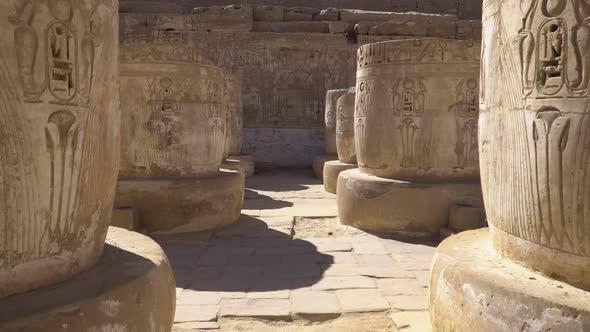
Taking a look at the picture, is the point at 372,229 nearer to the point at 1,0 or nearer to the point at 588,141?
the point at 588,141

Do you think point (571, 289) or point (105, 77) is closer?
point (571, 289)

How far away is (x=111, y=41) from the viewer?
217cm

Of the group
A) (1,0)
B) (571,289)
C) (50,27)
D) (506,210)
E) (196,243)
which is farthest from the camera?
(196,243)

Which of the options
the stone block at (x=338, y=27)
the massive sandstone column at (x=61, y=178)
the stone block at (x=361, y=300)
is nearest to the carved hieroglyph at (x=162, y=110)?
the stone block at (x=361, y=300)

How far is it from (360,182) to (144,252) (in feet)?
10.8

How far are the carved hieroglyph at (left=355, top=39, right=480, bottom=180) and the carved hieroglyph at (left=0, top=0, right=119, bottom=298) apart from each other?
3.59 metres

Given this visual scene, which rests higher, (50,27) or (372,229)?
(50,27)

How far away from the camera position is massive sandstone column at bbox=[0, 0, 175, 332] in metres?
1.64

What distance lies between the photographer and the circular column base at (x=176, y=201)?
5.04 metres

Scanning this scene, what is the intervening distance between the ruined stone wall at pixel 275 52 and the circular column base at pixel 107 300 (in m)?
11.8

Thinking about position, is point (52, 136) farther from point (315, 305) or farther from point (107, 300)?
point (315, 305)

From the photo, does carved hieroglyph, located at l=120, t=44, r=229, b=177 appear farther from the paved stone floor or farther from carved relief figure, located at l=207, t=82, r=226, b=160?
the paved stone floor

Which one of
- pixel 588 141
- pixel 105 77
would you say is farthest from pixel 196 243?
pixel 588 141

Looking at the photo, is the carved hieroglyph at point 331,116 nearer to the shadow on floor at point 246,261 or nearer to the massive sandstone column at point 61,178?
the shadow on floor at point 246,261
